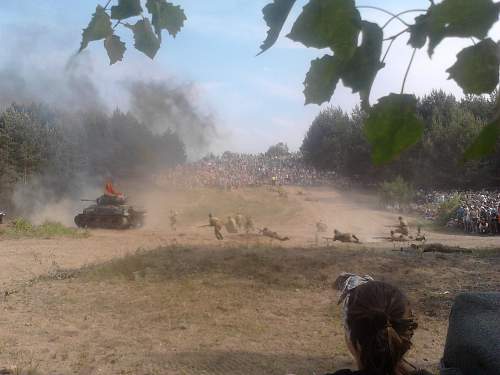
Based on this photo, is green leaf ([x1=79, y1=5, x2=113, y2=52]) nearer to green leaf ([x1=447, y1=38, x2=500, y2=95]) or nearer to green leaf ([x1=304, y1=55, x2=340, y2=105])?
green leaf ([x1=304, y1=55, x2=340, y2=105])

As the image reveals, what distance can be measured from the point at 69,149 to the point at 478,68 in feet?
94.6

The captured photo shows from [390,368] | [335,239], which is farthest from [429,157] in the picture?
[390,368]

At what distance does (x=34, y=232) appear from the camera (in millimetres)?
A: 16734

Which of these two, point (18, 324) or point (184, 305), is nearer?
point (18, 324)

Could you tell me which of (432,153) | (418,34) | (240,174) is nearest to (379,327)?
(418,34)

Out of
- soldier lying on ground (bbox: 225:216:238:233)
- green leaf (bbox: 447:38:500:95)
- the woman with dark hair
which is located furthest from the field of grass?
green leaf (bbox: 447:38:500:95)

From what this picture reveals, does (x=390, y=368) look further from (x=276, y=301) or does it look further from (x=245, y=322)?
(x=276, y=301)

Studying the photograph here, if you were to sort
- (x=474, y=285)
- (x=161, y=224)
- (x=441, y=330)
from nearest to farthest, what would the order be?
(x=441, y=330)
(x=474, y=285)
(x=161, y=224)

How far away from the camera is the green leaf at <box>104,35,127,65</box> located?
1771 millimetres

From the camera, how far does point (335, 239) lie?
14.3 m

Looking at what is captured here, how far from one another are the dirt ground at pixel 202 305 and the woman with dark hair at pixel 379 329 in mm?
2842

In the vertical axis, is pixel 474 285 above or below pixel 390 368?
below

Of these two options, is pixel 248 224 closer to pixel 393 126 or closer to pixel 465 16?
pixel 393 126

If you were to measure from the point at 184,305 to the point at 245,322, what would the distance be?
997 mm
